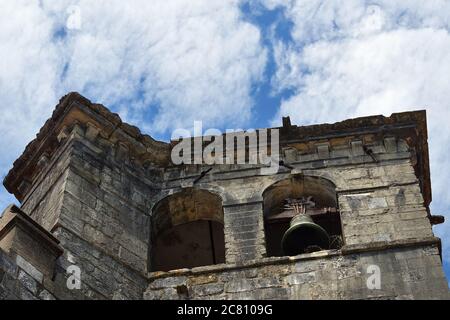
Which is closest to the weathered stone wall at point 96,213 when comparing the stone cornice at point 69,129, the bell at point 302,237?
the stone cornice at point 69,129

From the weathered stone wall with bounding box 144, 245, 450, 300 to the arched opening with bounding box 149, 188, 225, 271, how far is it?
1023mm

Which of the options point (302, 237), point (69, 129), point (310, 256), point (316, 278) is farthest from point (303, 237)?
point (69, 129)

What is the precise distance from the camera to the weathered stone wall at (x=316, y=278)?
11828mm

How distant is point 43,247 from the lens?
445 inches

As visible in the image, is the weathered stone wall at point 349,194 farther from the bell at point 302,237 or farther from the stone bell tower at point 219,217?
the bell at point 302,237

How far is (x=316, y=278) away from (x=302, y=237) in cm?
106

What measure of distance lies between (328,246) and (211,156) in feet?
7.89

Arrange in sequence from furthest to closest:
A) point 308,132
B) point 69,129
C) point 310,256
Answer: point 308,132
point 69,129
point 310,256

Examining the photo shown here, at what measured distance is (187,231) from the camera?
1518cm

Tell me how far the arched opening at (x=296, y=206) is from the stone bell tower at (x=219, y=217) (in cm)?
2

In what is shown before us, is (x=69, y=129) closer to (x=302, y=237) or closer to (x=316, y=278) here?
(x=302, y=237)

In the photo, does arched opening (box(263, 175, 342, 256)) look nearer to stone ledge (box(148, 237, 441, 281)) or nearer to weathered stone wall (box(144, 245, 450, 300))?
stone ledge (box(148, 237, 441, 281))
